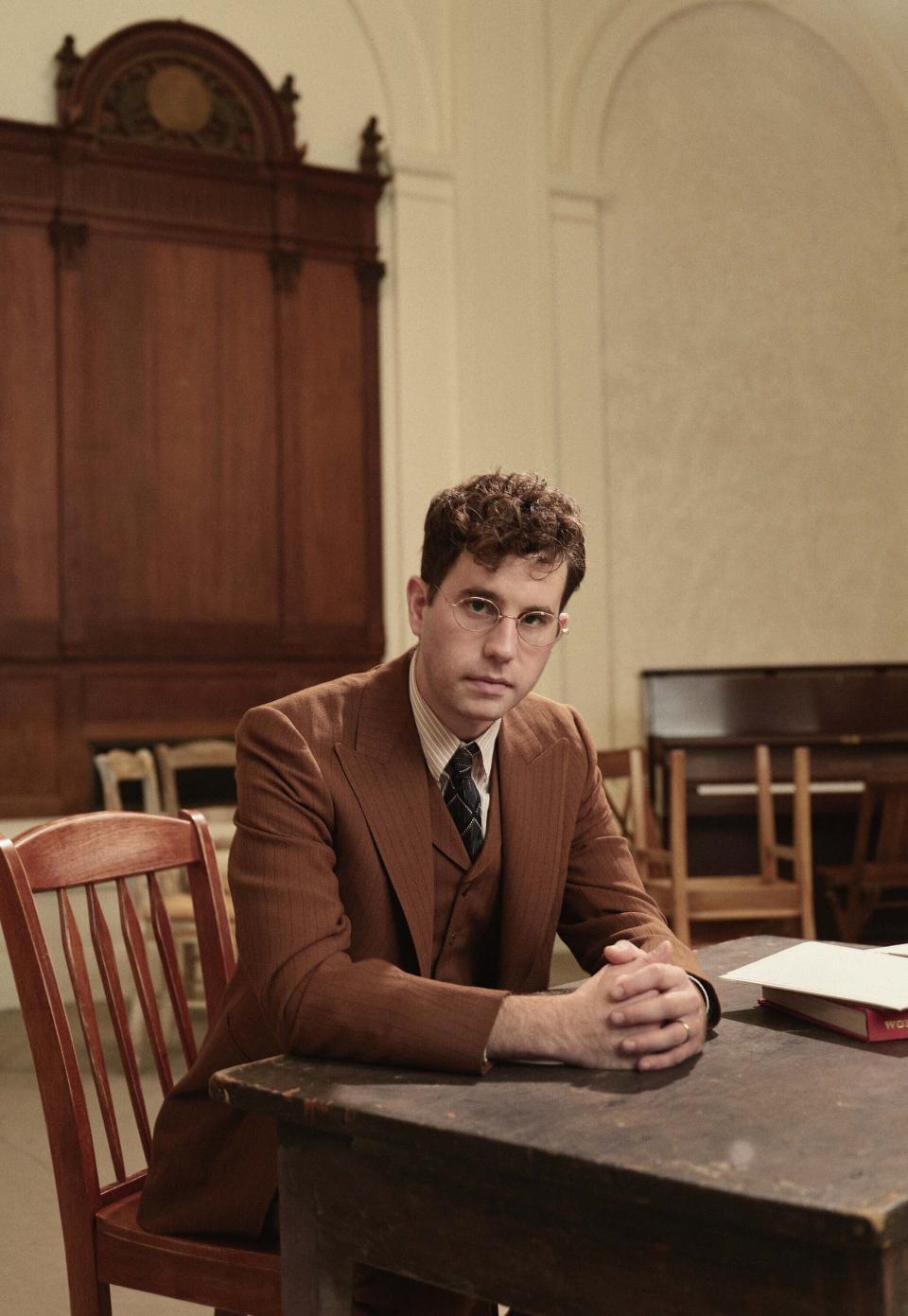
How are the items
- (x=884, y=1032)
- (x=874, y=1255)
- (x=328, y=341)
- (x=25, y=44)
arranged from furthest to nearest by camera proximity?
(x=328, y=341), (x=25, y=44), (x=884, y=1032), (x=874, y=1255)

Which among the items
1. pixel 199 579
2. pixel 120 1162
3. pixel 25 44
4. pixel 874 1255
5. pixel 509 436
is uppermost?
pixel 25 44

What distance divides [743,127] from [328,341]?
3130 millimetres

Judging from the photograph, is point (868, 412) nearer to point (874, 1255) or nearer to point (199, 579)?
point (199, 579)

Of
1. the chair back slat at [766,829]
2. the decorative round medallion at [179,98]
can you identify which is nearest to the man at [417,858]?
the chair back slat at [766,829]

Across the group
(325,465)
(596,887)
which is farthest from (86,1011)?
(325,465)

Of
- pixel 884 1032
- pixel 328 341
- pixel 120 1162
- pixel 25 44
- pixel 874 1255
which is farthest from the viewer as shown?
pixel 328 341

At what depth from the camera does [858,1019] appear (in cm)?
160

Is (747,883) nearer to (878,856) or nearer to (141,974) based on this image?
(878,856)

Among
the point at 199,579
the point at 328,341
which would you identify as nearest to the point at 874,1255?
the point at 199,579

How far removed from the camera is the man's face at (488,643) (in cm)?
182

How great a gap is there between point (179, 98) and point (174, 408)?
1.59 meters

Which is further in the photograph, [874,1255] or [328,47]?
[328,47]

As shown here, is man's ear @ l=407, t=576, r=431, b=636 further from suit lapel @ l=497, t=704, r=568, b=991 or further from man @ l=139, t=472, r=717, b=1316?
suit lapel @ l=497, t=704, r=568, b=991

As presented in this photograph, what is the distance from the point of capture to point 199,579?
282 inches
